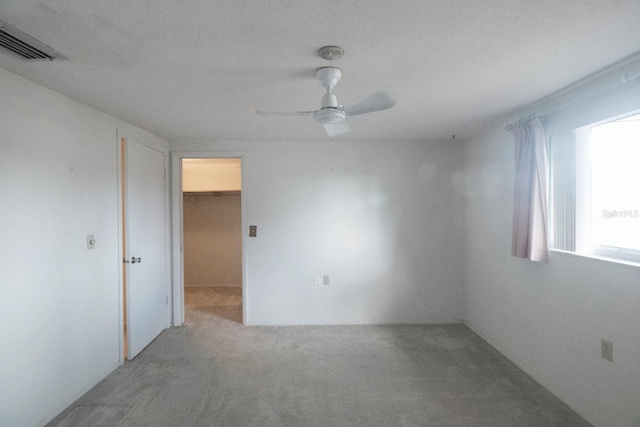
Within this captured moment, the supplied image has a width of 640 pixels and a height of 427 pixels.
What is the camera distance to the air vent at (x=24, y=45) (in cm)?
141

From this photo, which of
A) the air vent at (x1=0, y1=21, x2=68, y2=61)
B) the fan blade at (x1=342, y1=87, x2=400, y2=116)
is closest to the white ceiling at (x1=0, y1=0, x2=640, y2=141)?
the air vent at (x1=0, y1=21, x2=68, y2=61)

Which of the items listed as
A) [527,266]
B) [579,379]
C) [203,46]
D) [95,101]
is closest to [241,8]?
[203,46]

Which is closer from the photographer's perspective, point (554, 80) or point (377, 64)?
point (377, 64)

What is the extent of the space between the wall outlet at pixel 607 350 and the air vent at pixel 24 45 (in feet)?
11.7

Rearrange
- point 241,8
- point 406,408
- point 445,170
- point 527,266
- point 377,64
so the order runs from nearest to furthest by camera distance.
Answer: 1. point 241,8
2. point 377,64
3. point 406,408
4. point 527,266
5. point 445,170

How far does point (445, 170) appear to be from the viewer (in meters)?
3.86

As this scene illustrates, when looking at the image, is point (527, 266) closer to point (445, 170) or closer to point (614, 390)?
point (614, 390)

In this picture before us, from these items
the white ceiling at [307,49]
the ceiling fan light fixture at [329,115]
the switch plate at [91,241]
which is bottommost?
the switch plate at [91,241]

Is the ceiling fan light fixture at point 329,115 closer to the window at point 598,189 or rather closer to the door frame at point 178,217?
the window at point 598,189

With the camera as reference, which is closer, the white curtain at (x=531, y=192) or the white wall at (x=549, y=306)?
the white wall at (x=549, y=306)

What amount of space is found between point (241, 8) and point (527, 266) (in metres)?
2.83

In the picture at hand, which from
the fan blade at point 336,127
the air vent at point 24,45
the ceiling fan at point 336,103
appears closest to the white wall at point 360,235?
the fan blade at point 336,127

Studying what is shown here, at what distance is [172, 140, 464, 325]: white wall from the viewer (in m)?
3.85

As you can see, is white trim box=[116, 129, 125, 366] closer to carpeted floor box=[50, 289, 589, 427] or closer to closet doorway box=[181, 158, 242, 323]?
carpeted floor box=[50, 289, 589, 427]
